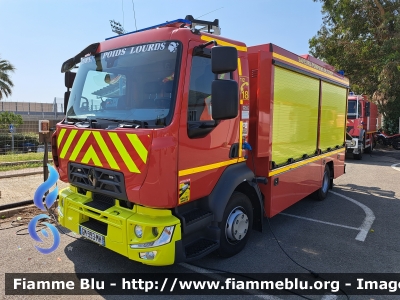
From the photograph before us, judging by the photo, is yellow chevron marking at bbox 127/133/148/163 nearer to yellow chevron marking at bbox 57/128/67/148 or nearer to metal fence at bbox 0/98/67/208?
yellow chevron marking at bbox 57/128/67/148

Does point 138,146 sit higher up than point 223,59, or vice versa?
point 223,59

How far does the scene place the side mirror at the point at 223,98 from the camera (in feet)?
9.92

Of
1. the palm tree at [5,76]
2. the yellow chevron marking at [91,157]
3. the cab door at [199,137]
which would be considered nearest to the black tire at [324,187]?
the cab door at [199,137]

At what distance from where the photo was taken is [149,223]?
295 cm

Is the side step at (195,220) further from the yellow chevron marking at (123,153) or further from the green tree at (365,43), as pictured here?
the green tree at (365,43)

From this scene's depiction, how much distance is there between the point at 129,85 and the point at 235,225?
211 centimetres

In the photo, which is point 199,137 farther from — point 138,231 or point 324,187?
point 324,187

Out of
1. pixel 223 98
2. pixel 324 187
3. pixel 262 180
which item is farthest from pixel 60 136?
pixel 324 187

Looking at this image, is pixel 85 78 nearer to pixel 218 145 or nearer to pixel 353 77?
pixel 218 145

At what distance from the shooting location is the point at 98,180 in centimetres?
329

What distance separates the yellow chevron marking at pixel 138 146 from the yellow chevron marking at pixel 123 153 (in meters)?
0.13

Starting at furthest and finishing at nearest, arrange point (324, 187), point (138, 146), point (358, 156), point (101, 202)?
1. point (358, 156)
2. point (324, 187)
3. point (101, 202)
4. point (138, 146)

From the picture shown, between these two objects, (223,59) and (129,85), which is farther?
(129,85)

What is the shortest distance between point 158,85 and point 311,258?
2.93 meters
